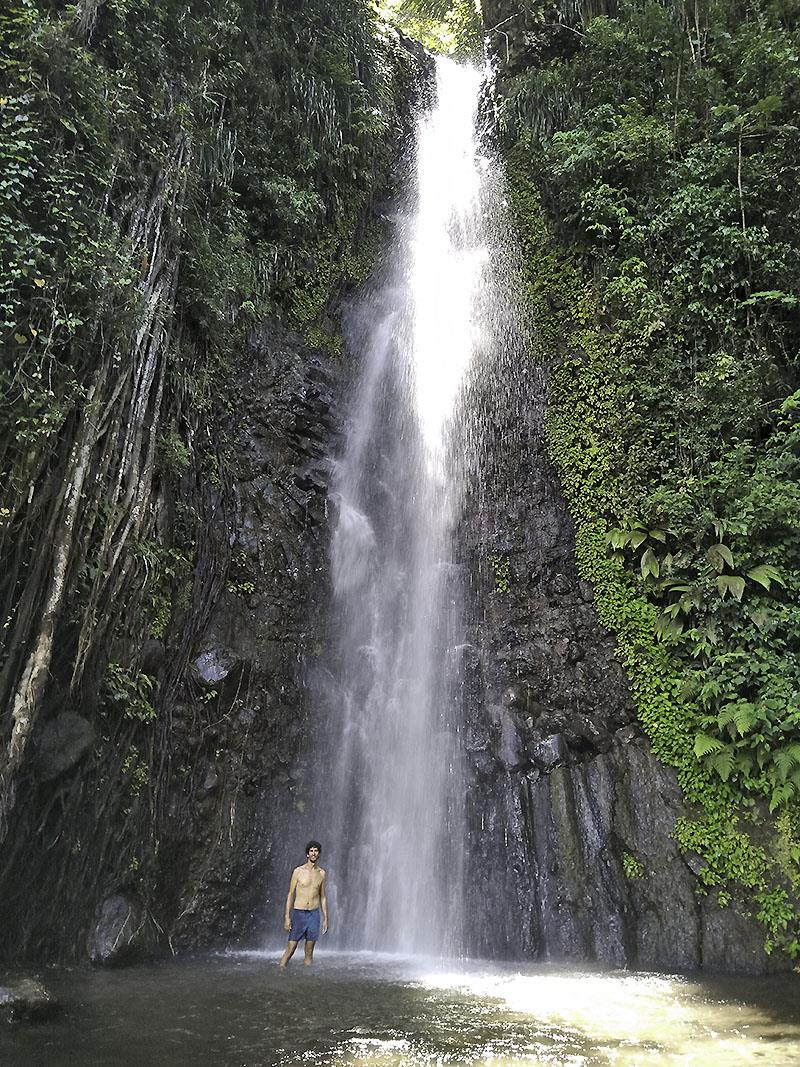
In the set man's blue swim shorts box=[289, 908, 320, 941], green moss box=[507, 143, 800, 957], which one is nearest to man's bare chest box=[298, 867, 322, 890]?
man's blue swim shorts box=[289, 908, 320, 941]

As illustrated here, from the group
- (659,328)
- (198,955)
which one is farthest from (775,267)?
(198,955)

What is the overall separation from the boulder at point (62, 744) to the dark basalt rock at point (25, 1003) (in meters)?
1.83

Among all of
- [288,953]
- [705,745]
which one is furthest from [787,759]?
[288,953]

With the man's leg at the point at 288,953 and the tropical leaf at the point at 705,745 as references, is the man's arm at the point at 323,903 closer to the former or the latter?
the man's leg at the point at 288,953

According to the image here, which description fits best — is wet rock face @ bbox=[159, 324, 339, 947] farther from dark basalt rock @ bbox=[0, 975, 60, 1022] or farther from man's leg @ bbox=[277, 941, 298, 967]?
dark basalt rock @ bbox=[0, 975, 60, 1022]

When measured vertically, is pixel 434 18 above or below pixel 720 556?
above

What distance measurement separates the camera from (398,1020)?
4594mm

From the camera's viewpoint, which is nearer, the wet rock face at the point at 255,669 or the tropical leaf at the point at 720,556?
the wet rock face at the point at 255,669

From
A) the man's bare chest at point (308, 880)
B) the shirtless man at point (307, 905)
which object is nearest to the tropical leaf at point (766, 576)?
the shirtless man at point (307, 905)

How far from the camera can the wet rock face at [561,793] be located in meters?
7.23

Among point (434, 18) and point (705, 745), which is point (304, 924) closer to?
point (705, 745)

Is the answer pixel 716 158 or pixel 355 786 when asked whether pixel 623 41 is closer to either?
pixel 716 158

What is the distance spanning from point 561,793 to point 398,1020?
12.8 feet

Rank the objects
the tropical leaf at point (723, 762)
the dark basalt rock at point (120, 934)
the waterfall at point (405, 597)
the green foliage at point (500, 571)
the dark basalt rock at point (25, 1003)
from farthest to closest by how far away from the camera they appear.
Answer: the green foliage at point (500, 571) → the waterfall at point (405, 597) → the tropical leaf at point (723, 762) → the dark basalt rock at point (120, 934) → the dark basalt rock at point (25, 1003)
